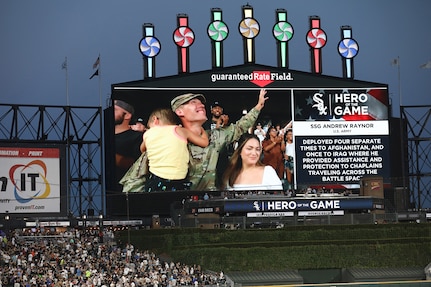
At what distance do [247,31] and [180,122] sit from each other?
7681 mm

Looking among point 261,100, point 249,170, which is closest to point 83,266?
point 249,170

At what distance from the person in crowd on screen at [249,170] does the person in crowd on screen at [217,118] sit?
1.39 meters

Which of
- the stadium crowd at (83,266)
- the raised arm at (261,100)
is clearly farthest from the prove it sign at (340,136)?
the stadium crowd at (83,266)

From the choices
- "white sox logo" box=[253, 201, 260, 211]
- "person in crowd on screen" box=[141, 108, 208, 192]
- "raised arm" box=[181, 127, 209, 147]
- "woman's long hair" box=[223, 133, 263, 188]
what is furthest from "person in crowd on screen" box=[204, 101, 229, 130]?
"white sox logo" box=[253, 201, 260, 211]

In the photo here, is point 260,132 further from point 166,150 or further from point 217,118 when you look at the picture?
point 166,150

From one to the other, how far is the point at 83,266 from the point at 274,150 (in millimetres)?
15938

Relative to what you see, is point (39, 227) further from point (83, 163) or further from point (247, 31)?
point (247, 31)

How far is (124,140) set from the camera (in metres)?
64.8

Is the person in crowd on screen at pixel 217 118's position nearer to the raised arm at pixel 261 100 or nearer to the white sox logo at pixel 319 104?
the raised arm at pixel 261 100

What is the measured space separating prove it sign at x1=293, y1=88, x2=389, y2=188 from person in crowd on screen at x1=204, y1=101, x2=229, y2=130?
4.24 m

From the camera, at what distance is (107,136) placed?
66938 mm

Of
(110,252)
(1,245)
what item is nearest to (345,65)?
(110,252)

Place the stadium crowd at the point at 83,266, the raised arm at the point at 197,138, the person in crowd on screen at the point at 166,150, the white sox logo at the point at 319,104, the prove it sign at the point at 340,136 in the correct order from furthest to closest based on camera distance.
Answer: the white sox logo at the point at 319,104, the prove it sign at the point at 340,136, the raised arm at the point at 197,138, the person in crowd on screen at the point at 166,150, the stadium crowd at the point at 83,266

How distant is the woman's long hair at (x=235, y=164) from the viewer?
6581 centimetres
